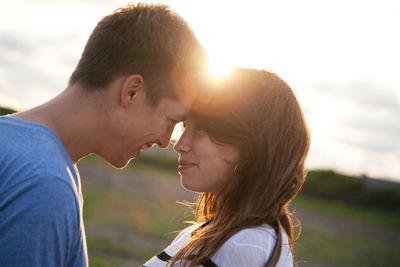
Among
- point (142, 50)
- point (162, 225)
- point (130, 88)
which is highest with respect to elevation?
point (142, 50)

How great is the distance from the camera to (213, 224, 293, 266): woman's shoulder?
193 cm

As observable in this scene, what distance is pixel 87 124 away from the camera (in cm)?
215

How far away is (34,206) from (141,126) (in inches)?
35.6

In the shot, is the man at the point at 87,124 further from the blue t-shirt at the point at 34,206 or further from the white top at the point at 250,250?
the white top at the point at 250,250

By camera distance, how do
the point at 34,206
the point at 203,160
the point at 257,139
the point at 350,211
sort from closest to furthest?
the point at 34,206
the point at 257,139
the point at 203,160
the point at 350,211

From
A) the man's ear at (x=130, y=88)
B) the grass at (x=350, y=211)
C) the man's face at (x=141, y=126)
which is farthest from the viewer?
the grass at (x=350, y=211)

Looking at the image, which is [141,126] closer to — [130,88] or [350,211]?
[130,88]

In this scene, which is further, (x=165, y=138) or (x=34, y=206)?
(x=165, y=138)

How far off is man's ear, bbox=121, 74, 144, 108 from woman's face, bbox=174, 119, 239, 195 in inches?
17.6

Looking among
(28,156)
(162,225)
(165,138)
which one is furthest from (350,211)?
(28,156)

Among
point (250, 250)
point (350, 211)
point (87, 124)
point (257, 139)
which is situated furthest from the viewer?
point (350, 211)

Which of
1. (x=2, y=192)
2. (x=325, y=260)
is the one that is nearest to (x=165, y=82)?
(x=2, y=192)

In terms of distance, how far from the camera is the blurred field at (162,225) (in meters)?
7.68

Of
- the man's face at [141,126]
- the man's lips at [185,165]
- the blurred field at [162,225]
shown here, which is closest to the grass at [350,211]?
the blurred field at [162,225]
